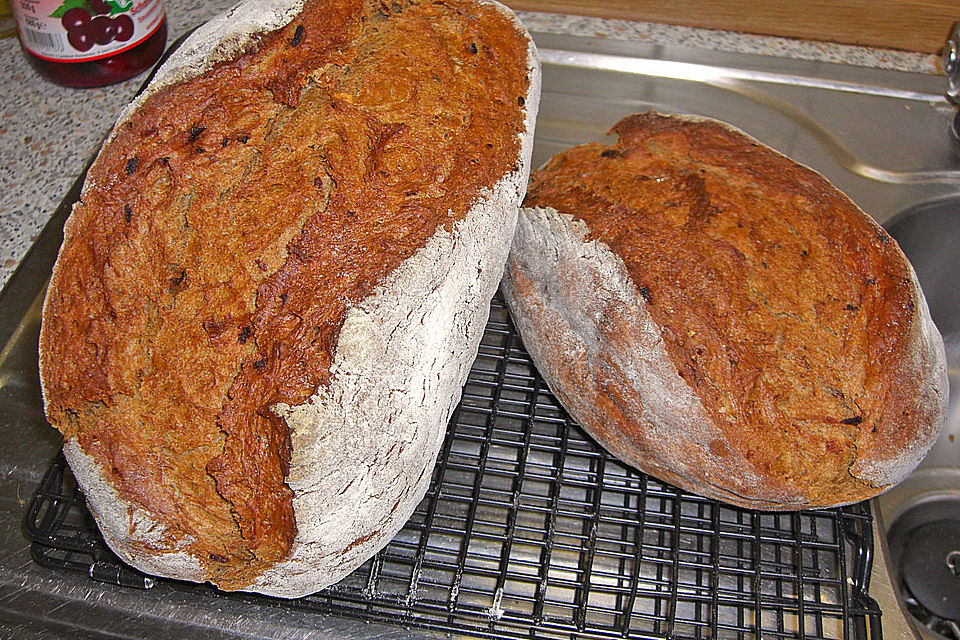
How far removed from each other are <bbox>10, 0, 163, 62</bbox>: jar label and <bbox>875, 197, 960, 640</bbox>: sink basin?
1615mm

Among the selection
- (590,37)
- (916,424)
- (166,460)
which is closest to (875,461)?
(916,424)

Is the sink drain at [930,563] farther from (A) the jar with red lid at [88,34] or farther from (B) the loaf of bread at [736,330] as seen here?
(A) the jar with red lid at [88,34]

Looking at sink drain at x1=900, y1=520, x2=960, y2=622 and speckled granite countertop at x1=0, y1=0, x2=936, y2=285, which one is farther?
speckled granite countertop at x1=0, y1=0, x2=936, y2=285

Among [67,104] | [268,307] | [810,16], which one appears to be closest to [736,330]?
[268,307]

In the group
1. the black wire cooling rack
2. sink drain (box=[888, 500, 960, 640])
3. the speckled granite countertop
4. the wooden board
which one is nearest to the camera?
the black wire cooling rack

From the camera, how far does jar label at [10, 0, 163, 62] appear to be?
4.57ft

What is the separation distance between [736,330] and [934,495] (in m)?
0.73

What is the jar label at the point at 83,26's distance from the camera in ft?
4.57

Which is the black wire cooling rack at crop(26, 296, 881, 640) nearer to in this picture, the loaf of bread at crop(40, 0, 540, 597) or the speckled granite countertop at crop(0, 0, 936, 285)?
the loaf of bread at crop(40, 0, 540, 597)

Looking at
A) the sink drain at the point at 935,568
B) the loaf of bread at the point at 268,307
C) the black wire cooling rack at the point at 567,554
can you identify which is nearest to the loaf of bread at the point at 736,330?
the black wire cooling rack at the point at 567,554

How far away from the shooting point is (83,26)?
144cm

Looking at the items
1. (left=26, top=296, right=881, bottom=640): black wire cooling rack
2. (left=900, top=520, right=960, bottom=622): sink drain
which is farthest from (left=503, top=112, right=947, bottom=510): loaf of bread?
(left=900, top=520, right=960, bottom=622): sink drain

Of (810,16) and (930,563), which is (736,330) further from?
(810,16)

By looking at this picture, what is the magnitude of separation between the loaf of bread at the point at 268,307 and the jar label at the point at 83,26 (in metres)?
0.53
